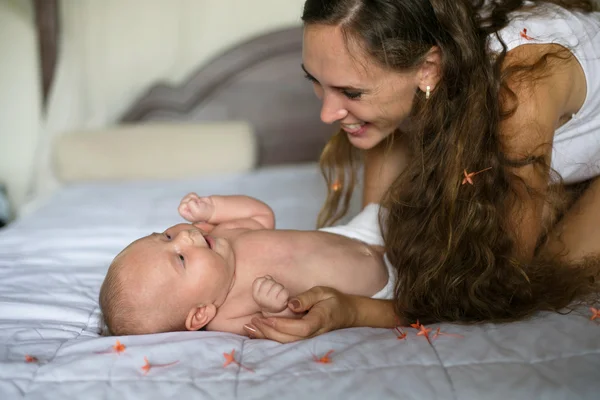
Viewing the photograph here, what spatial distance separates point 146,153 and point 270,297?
147 centimetres

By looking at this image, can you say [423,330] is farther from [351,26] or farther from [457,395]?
[351,26]

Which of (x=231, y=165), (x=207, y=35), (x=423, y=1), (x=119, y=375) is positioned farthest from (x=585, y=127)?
(x=207, y=35)

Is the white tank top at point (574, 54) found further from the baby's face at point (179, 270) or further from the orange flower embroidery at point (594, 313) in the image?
the baby's face at point (179, 270)

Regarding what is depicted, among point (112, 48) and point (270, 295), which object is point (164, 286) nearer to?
point (270, 295)

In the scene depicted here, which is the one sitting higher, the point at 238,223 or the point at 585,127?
the point at 585,127

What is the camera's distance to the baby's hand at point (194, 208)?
1.57 meters

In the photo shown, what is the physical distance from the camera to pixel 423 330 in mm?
1222

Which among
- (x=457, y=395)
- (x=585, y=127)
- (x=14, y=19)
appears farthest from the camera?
(x=14, y=19)

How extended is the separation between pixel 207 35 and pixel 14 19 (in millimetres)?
856

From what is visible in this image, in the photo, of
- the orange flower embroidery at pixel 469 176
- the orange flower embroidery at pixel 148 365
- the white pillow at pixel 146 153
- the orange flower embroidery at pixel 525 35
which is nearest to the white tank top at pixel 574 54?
the orange flower embroidery at pixel 525 35

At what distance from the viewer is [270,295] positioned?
4.10ft

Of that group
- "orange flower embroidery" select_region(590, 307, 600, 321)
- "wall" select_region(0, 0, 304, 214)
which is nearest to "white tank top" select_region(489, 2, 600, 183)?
"orange flower embroidery" select_region(590, 307, 600, 321)

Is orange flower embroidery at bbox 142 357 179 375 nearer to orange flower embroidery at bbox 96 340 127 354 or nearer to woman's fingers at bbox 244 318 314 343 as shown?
orange flower embroidery at bbox 96 340 127 354

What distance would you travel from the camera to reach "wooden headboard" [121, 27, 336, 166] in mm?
2916
